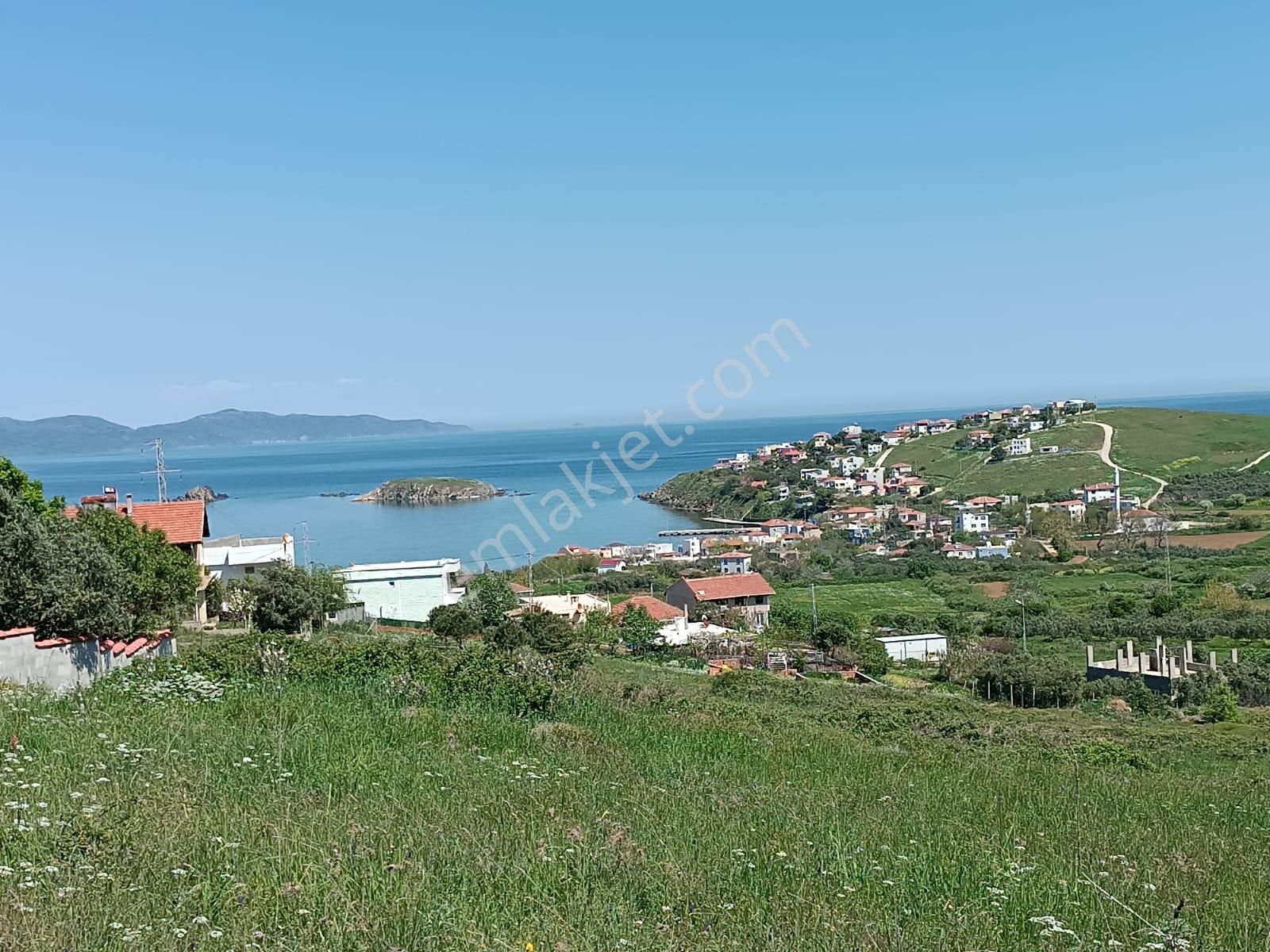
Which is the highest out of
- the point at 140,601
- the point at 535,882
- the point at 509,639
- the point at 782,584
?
the point at 535,882

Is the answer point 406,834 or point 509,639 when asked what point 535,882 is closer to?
point 406,834

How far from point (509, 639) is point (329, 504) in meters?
93.1

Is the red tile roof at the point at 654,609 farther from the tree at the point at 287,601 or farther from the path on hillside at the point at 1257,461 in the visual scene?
the path on hillside at the point at 1257,461

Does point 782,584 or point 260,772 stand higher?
point 260,772

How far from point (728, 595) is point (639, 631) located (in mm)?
13443

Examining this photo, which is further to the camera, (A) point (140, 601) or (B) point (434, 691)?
(A) point (140, 601)

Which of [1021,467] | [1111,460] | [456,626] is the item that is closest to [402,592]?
[456,626]

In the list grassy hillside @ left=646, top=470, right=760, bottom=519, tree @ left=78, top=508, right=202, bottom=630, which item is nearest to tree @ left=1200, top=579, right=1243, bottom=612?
tree @ left=78, top=508, right=202, bottom=630

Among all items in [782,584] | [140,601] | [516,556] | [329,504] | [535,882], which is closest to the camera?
[535,882]

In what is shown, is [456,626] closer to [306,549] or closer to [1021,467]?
[306,549]

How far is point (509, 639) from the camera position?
73.6ft

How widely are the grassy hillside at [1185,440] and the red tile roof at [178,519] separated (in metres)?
84.6

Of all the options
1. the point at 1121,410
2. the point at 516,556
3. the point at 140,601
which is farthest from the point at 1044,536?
the point at 140,601

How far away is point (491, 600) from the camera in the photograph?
3105cm
